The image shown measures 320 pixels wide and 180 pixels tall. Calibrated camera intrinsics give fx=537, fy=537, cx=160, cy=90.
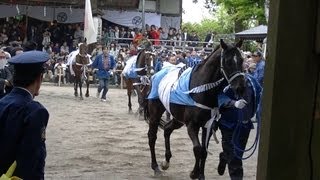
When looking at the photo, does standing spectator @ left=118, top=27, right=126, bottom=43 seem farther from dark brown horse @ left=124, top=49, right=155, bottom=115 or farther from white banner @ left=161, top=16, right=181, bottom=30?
dark brown horse @ left=124, top=49, right=155, bottom=115

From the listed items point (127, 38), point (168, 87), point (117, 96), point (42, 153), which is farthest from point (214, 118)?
point (127, 38)

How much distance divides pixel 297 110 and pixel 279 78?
0.13 m

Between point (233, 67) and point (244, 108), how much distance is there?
2.17ft

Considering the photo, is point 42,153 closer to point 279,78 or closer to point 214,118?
point 279,78

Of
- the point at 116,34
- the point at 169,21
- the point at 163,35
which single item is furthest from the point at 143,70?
the point at 169,21

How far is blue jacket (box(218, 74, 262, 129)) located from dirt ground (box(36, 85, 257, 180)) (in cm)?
163

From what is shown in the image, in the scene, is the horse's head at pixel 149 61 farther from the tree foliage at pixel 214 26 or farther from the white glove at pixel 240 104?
the tree foliage at pixel 214 26

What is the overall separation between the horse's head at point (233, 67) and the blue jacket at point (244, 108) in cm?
9

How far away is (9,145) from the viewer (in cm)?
317

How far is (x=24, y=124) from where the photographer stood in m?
3.14

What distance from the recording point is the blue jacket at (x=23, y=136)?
311cm

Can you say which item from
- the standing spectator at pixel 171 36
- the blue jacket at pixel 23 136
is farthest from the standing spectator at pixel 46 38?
the blue jacket at pixel 23 136

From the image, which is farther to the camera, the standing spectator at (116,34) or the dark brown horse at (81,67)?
the standing spectator at (116,34)

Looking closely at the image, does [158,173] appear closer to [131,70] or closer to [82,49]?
[131,70]
